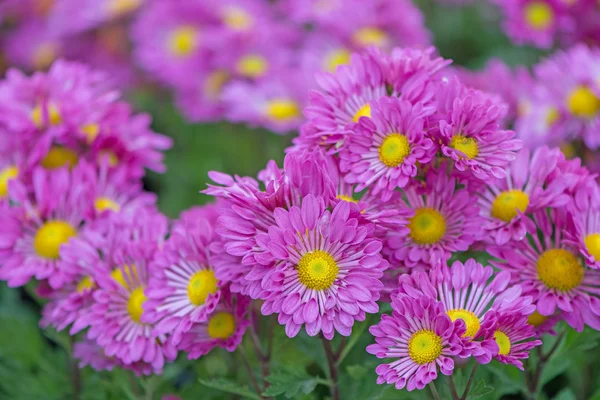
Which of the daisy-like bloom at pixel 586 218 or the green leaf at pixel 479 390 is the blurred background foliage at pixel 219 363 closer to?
the green leaf at pixel 479 390

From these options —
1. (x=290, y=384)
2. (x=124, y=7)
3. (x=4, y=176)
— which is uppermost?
(x=124, y=7)

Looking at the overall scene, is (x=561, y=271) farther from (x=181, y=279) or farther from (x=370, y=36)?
(x=370, y=36)

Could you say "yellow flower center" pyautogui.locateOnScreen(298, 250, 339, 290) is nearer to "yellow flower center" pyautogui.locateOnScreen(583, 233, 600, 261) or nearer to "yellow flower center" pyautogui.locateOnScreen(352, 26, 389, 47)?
"yellow flower center" pyautogui.locateOnScreen(583, 233, 600, 261)

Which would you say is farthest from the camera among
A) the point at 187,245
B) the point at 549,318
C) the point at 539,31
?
the point at 539,31

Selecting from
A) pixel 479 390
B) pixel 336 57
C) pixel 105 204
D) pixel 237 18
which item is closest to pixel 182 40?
pixel 237 18

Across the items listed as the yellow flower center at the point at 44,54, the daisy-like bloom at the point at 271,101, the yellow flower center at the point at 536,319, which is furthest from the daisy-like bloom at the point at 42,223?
A: the yellow flower center at the point at 44,54

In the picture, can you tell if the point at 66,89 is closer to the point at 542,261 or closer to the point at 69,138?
the point at 69,138

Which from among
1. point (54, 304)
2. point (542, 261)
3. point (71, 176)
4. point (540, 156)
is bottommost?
point (54, 304)

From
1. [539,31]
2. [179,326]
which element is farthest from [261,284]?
[539,31]
